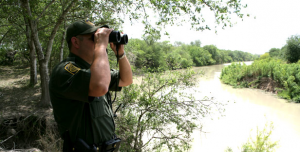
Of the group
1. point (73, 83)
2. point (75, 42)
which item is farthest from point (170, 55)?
point (73, 83)

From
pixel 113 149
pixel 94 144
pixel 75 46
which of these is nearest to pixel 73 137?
pixel 94 144

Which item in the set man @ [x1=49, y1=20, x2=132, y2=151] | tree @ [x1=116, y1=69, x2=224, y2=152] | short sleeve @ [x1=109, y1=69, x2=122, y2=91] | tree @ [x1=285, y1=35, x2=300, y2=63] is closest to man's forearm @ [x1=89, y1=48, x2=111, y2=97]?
man @ [x1=49, y1=20, x2=132, y2=151]

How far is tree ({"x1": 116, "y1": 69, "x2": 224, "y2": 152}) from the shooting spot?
13.4 ft

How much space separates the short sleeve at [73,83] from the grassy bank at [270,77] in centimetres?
1692

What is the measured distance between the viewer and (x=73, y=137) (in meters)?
1.23

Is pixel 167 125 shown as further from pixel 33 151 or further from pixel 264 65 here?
pixel 264 65

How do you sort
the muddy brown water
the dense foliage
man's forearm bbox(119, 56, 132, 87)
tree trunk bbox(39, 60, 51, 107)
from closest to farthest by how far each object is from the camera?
man's forearm bbox(119, 56, 132, 87) < the dense foliage < tree trunk bbox(39, 60, 51, 107) < the muddy brown water

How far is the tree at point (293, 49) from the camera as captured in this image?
20625mm

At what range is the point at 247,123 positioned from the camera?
9.65 metres

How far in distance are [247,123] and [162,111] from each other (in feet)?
24.5

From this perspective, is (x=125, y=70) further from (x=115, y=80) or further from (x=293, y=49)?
(x=293, y=49)

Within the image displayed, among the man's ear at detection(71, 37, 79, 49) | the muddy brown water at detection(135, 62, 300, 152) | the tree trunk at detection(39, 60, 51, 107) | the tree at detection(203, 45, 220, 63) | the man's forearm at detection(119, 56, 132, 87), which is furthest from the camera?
the tree at detection(203, 45, 220, 63)

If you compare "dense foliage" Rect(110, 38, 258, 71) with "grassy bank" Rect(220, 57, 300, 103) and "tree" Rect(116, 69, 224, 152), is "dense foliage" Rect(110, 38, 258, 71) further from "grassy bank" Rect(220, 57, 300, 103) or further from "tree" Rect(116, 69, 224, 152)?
"grassy bank" Rect(220, 57, 300, 103)

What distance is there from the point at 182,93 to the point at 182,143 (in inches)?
43.2
